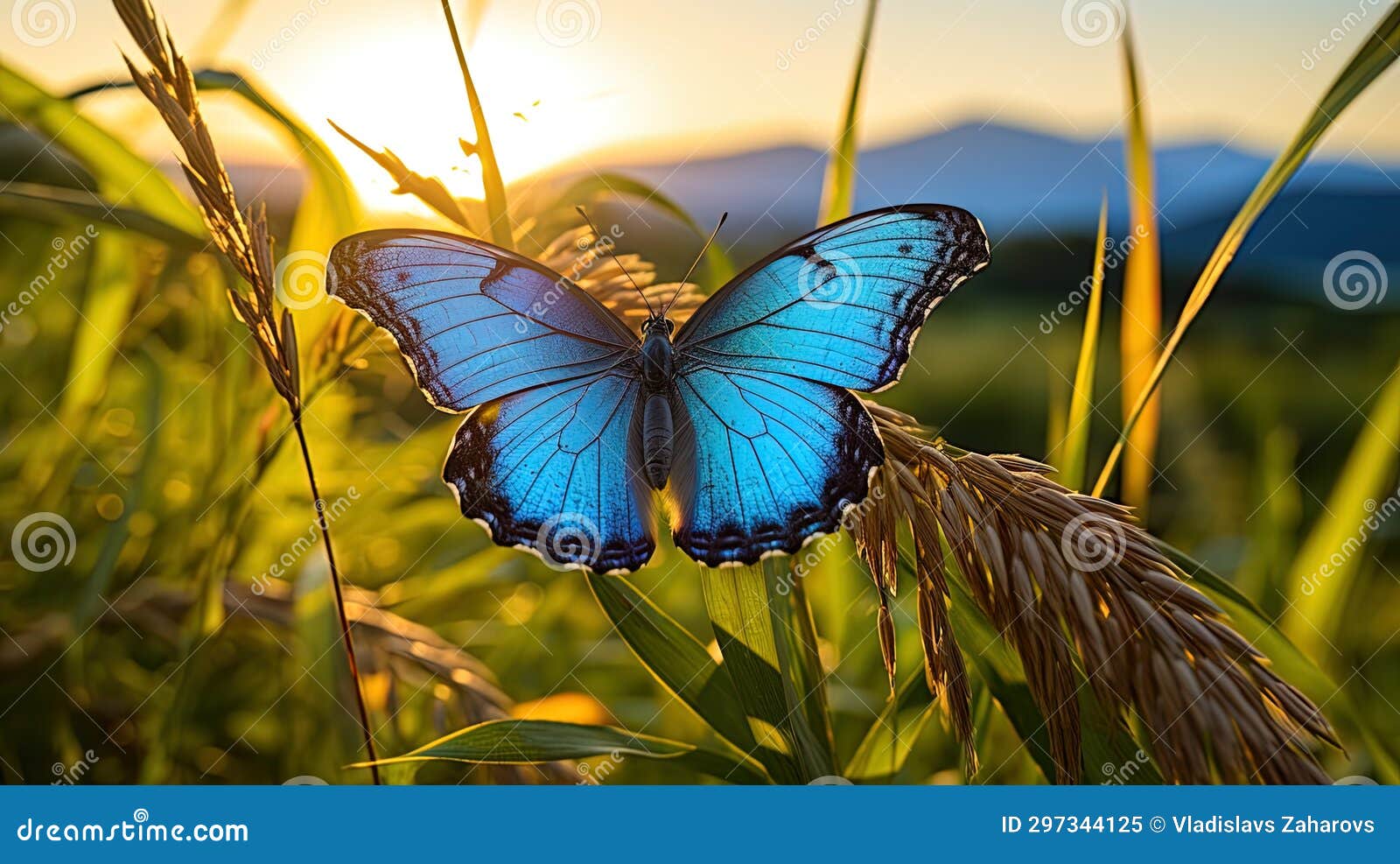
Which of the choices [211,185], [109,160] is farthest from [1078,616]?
[109,160]

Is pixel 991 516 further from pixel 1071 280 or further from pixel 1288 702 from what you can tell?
pixel 1071 280

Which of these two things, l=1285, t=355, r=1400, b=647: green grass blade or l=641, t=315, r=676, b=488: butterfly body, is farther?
l=1285, t=355, r=1400, b=647: green grass blade

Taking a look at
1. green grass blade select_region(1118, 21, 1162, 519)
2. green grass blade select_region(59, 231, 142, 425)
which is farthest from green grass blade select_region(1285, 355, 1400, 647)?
green grass blade select_region(59, 231, 142, 425)

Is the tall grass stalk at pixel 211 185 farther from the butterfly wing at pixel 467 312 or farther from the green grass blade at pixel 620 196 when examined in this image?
the green grass blade at pixel 620 196

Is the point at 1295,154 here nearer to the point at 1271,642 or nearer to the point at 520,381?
the point at 1271,642

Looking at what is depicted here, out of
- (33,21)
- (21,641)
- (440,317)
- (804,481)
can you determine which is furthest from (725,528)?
(33,21)

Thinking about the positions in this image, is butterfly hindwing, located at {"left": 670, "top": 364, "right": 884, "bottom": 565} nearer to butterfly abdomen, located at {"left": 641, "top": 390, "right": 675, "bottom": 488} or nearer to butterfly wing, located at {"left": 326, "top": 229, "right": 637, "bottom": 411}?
butterfly abdomen, located at {"left": 641, "top": 390, "right": 675, "bottom": 488}
